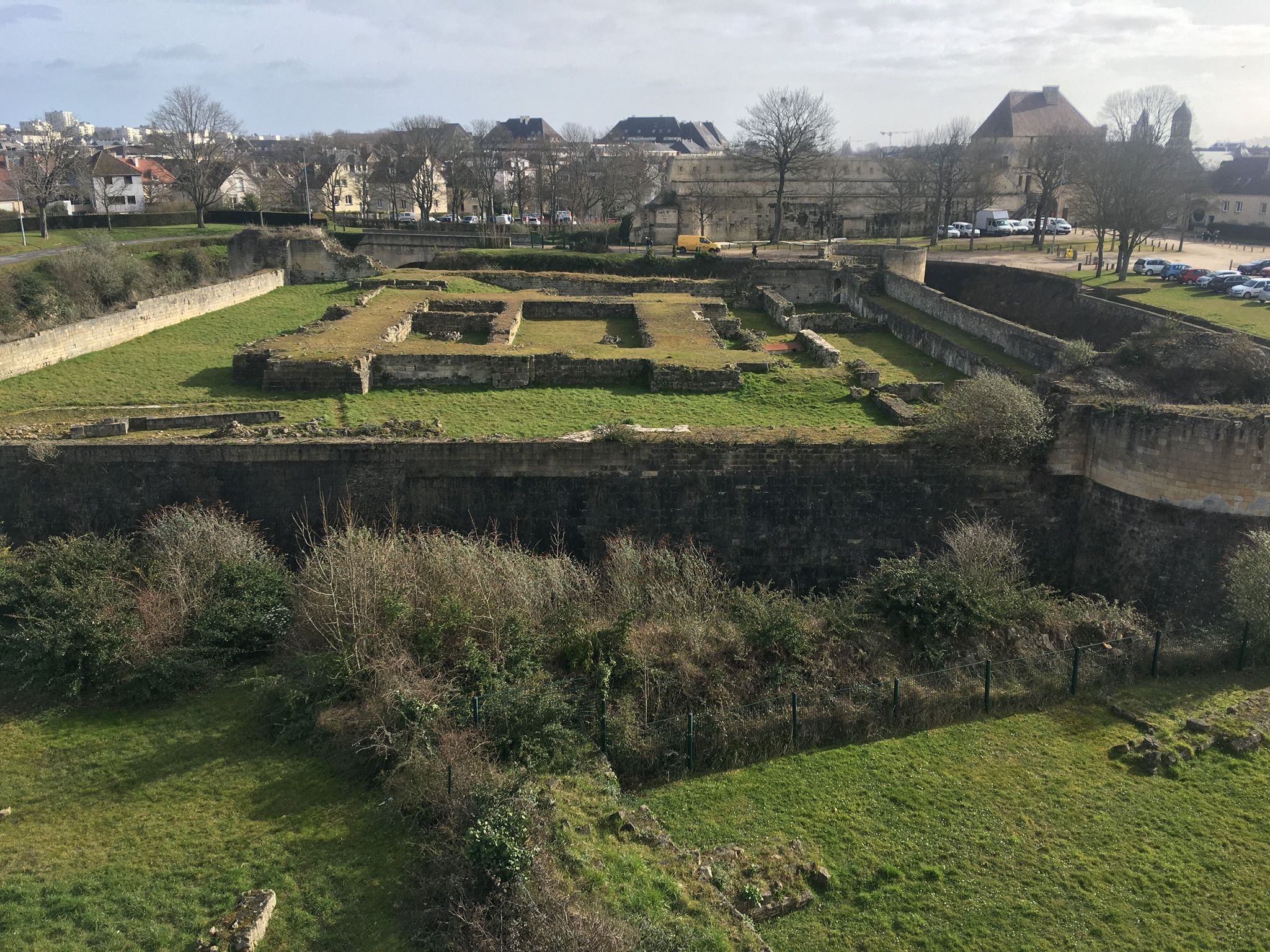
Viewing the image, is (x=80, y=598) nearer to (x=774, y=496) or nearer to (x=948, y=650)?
(x=774, y=496)

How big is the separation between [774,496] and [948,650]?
3893 mm

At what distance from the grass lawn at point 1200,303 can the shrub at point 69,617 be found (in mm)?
25104

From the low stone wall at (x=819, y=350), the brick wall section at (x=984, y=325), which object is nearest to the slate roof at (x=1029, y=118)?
the brick wall section at (x=984, y=325)

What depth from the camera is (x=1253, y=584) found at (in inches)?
488

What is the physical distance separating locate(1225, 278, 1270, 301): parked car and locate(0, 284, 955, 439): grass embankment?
15.3 m

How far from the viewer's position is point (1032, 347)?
71.4ft

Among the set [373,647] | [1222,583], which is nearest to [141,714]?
[373,647]

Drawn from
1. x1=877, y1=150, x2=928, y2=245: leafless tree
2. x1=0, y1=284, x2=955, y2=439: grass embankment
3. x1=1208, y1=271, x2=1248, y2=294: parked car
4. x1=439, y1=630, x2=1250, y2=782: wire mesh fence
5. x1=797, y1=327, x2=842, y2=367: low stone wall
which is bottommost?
x1=439, y1=630, x2=1250, y2=782: wire mesh fence

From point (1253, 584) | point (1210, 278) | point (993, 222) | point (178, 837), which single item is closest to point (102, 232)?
point (178, 837)

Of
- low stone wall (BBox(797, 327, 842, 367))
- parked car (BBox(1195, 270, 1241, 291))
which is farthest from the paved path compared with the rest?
parked car (BBox(1195, 270, 1241, 291))

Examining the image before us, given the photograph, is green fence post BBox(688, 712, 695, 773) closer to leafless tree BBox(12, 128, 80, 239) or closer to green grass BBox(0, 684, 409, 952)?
green grass BBox(0, 684, 409, 952)

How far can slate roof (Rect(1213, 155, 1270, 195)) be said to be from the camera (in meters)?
56.0

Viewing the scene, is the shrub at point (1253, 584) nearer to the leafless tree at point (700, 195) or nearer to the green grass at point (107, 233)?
the leafless tree at point (700, 195)

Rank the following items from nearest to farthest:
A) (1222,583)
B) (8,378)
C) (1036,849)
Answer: (1036,849) < (1222,583) < (8,378)
